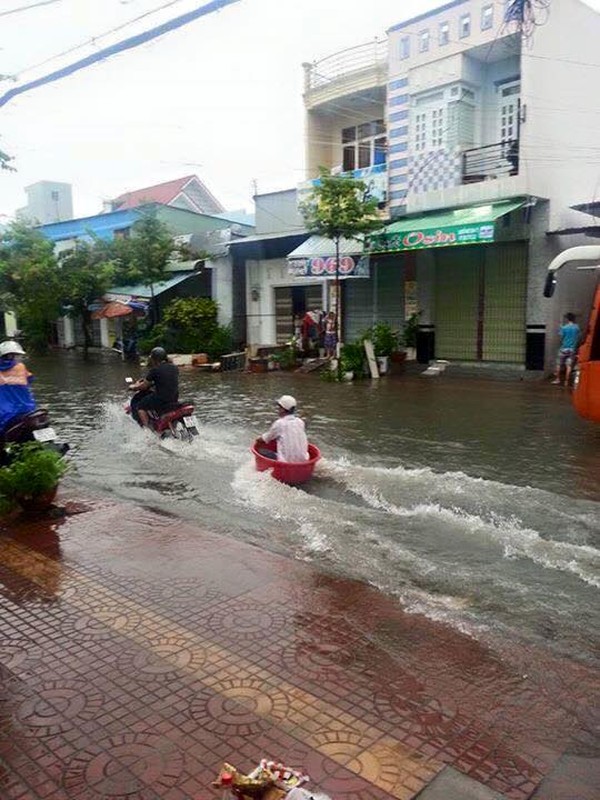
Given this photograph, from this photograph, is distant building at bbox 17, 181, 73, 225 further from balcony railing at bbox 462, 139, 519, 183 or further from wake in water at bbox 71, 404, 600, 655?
wake in water at bbox 71, 404, 600, 655

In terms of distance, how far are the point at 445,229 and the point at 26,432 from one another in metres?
11.9

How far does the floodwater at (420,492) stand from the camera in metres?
4.87

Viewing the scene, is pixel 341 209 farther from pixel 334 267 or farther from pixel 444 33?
pixel 444 33

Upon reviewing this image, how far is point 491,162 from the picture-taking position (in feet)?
55.6

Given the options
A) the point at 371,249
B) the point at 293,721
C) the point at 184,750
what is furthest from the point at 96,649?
the point at 371,249

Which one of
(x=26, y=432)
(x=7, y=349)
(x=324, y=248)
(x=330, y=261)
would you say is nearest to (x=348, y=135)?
(x=324, y=248)

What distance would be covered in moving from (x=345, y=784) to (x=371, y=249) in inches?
649

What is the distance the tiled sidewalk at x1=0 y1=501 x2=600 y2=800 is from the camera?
284 centimetres

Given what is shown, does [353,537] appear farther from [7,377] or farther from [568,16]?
[568,16]

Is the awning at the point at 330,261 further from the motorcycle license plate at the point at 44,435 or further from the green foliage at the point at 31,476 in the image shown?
the green foliage at the point at 31,476

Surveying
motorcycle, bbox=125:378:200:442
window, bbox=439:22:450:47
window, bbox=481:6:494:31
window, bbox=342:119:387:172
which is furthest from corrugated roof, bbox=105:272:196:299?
motorcycle, bbox=125:378:200:442

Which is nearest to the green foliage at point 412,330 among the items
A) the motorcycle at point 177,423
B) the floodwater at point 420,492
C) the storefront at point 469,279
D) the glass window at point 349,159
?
the storefront at point 469,279

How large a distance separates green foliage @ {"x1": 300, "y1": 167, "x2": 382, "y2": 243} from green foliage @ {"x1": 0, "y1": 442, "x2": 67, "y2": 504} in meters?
11.8

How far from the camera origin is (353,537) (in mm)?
6043
